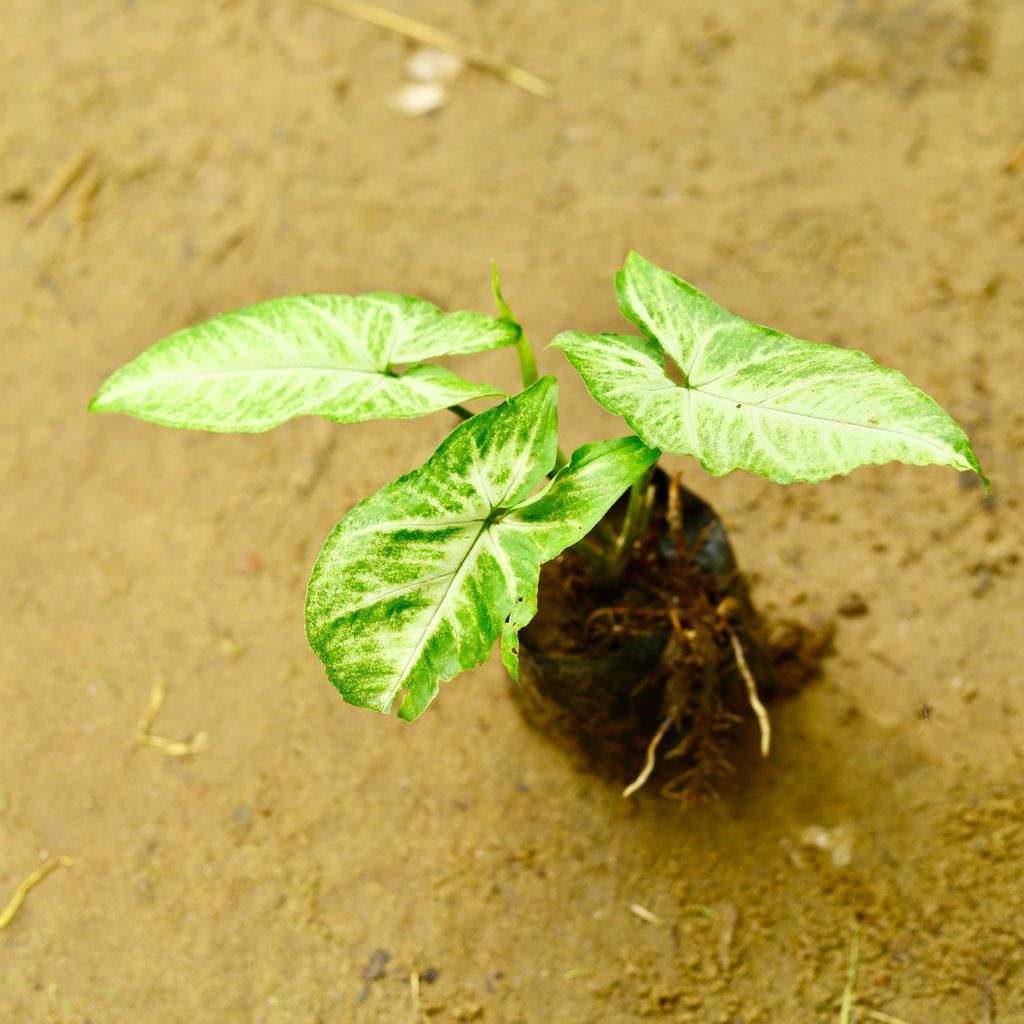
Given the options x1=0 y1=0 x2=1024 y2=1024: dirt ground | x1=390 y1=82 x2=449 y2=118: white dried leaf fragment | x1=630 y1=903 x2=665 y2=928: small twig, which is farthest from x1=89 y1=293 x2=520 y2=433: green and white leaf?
x1=390 y1=82 x2=449 y2=118: white dried leaf fragment

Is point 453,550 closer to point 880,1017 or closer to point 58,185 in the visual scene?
point 880,1017

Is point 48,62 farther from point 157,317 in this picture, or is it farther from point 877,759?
point 877,759

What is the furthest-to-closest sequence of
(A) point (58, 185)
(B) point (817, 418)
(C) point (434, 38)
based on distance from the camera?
(C) point (434, 38)
(A) point (58, 185)
(B) point (817, 418)

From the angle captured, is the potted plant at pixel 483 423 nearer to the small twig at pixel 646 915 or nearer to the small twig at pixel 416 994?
the small twig at pixel 646 915

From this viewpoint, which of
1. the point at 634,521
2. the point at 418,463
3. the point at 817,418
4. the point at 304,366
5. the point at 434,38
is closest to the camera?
the point at 817,418

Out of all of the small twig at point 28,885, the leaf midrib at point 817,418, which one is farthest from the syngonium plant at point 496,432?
the small twig at point 28,885

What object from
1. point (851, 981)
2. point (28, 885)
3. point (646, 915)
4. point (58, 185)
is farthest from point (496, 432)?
point (58, 185)

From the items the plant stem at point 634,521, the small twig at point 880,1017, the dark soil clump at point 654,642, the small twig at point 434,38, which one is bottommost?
the small twig at point 880,1017
